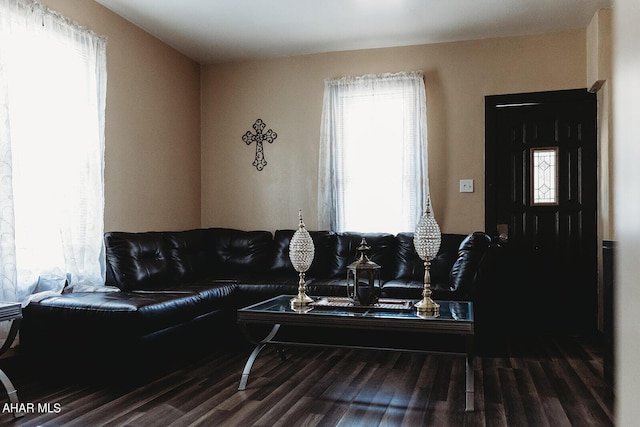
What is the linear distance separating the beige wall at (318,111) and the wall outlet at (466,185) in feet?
0.15

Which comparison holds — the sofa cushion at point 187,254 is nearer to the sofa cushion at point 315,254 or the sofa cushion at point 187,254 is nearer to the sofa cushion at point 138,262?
the sofa cushion at point 138,262

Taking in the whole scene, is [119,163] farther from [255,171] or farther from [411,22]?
[411,22]

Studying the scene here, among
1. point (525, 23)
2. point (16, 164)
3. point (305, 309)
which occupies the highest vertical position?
point (525, 23)

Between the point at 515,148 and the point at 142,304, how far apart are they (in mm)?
3356

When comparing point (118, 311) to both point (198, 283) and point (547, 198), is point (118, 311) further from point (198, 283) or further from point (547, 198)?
point (547, 198)

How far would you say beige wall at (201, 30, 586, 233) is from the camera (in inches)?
185

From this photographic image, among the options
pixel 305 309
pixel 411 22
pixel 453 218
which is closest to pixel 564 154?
pixel 453 218

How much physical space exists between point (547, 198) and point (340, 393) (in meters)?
2.74

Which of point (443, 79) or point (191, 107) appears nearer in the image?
point (443, 79)

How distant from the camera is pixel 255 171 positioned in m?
5.43

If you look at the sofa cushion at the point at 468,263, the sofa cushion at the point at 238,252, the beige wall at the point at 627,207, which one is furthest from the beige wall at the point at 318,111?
the beige wall at the point at 627,207

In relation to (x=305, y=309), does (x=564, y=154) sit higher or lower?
higher

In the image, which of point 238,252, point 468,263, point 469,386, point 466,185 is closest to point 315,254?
point 238,252

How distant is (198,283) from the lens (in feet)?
13.8
